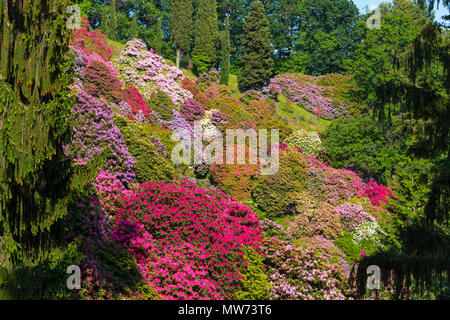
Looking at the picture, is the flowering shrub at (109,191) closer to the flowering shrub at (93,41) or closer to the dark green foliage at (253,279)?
the dark green foliage at (253,279)

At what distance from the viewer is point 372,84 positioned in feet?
120

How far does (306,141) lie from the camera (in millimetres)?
28828

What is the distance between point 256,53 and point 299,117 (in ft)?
25.6

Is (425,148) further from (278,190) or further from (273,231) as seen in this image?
(278,190)

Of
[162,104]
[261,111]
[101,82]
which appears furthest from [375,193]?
[101,82]

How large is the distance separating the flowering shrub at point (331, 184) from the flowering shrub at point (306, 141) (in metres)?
3.71

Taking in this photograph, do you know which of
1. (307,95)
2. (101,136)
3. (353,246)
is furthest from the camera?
(307,95)

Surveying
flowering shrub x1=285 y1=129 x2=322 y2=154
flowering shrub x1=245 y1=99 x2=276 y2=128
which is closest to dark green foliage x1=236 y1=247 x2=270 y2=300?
flowering shrub x1=285 y1=129 x2=322 y2=154

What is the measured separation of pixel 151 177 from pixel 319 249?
6372 millimetres

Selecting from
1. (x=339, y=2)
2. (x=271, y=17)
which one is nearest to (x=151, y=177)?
(x=271, y=17)

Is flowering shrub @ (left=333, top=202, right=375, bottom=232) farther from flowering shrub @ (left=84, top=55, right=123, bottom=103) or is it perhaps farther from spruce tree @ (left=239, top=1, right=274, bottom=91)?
spruce tree @ (left=239, top=1, right=274, bottom=91)

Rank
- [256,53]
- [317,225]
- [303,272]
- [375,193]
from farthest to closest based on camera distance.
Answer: [256,53] → [375,193] → [317,225] → [303,272]

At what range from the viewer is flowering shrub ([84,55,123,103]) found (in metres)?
23.5

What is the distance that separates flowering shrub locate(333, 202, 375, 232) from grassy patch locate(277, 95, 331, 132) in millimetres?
17814
